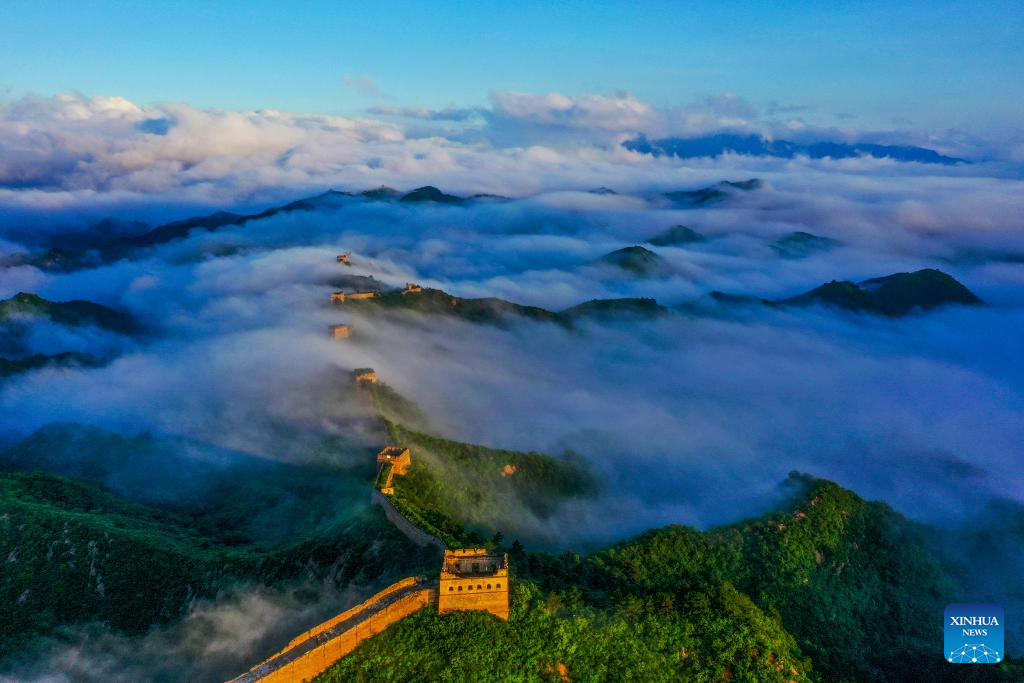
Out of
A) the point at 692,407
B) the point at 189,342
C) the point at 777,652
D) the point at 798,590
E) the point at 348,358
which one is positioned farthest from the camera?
the point at 189,342

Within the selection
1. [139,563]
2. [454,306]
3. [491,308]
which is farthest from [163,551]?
[491,308]

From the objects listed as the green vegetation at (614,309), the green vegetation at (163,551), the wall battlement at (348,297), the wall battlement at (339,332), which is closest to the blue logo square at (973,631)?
the green vegetation at (163,551)

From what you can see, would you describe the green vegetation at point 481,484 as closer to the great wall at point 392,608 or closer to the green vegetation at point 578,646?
the great wall at point 392,608

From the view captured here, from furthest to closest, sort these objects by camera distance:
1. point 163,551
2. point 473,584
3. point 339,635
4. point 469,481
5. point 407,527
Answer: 1. point 469,481
2. point 163,551
3. point 407,527
4. point 473,584
5. point 339,635

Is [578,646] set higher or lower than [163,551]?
higher

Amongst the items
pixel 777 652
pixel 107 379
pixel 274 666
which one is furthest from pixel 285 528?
pixel 107 379

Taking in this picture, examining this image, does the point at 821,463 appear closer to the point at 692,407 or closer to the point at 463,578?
the point at 692,407

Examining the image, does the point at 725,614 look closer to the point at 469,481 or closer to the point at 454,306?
the point at 469,481
